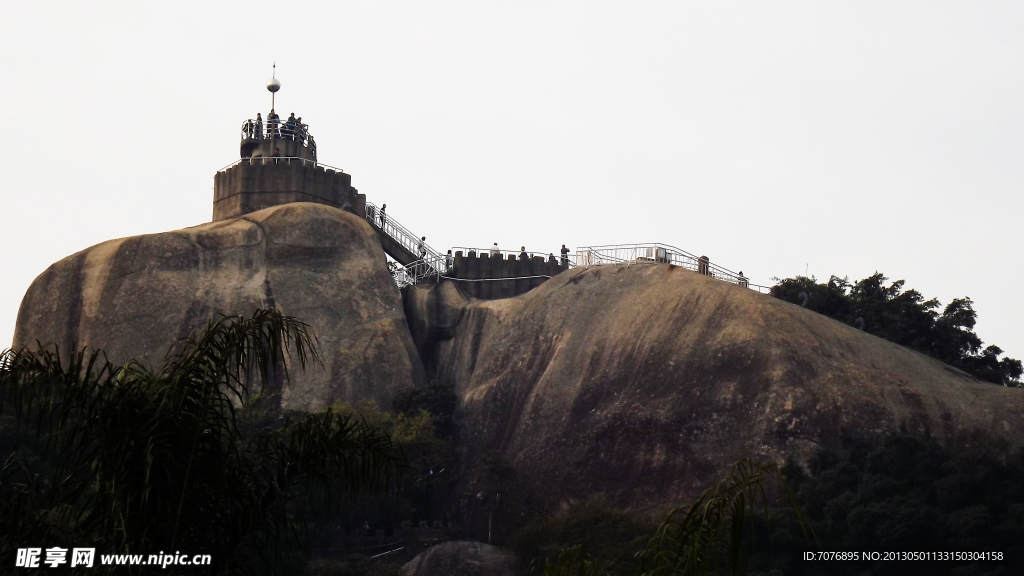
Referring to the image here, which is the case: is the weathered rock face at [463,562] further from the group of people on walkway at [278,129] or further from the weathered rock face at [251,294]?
the group of people on walkway at [278,129]

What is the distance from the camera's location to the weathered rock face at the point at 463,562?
45.2m

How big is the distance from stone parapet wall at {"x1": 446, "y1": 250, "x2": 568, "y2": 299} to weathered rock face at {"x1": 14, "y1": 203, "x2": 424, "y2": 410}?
161 inches

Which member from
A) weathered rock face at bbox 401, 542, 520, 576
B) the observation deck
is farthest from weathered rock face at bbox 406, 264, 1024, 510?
the observation deck

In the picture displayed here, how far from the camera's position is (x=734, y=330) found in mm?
51375

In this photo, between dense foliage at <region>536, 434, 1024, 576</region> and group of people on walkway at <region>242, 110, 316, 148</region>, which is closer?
dense foliage at <region>536, 434, 1024, 576</region>

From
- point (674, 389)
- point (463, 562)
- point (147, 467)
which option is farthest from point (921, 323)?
point (147, 467)

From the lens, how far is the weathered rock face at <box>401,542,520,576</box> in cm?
4519

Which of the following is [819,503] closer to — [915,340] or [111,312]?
[915,340]

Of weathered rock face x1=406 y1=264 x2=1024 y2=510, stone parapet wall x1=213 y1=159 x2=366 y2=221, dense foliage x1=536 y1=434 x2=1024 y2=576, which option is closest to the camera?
dense foliage x1=536 y1=434 x2=1024 y2=576

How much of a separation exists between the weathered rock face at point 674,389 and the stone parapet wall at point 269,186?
36.7 ft

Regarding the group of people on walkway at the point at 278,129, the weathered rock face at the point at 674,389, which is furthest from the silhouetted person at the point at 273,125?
the weathered rock face at the point at 674,389

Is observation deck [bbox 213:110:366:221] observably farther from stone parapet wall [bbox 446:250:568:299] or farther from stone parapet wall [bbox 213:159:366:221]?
stone parapet wall [bbox 446:250:568:299]

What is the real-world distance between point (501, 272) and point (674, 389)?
1441cm

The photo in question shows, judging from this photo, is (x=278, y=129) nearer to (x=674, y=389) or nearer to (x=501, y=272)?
(x=501, y=272)
